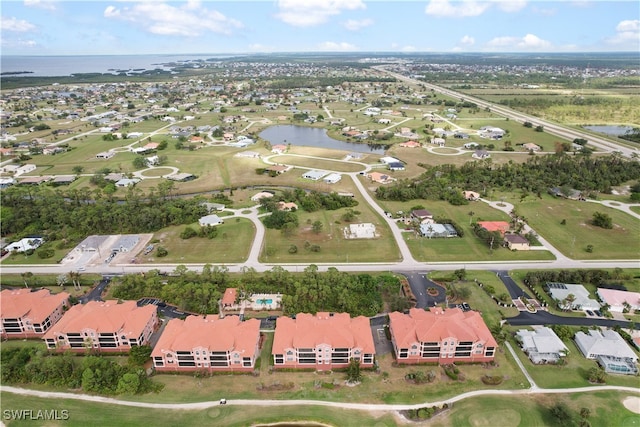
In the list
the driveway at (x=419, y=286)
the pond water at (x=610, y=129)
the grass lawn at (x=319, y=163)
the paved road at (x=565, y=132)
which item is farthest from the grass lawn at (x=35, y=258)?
the pond water at (x=610, y=129)

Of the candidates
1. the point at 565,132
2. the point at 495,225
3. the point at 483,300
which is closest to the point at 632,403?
the point at 483,300

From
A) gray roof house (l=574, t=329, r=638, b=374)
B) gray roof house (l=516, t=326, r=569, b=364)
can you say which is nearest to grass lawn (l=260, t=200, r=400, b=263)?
gray roof house (l=516, t=326, r=569, b=364)

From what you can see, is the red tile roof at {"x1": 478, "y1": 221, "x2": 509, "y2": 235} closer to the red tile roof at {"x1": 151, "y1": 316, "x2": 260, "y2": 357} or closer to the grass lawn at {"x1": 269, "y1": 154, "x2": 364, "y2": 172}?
the grass lawn at {"x1": 269, "y1": 154, "x2": 364, "y2": 172}

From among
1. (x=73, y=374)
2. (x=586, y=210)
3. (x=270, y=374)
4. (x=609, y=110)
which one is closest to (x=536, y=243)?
(x=586, y=210)

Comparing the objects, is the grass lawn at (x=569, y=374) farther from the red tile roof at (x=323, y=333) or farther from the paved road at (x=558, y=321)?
the red tile roof at (x=323, y=333)

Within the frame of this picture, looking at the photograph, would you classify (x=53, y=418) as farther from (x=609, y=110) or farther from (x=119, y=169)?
(x=609, y=110)

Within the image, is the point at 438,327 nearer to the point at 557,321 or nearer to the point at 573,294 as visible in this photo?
the point at 557,321

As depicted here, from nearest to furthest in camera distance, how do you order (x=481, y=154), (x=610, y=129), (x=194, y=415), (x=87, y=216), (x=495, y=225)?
1. (x=194, y=415)
2. (x=495, y=225)
3. (x=87, y=216)
4. (x=481, y=154)
5. (x=610, y=129)
